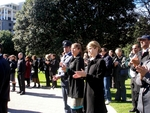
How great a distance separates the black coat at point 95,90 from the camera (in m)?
3.93

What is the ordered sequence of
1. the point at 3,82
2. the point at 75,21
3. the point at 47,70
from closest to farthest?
the point at 3,82, the point at 47,70, the point at 75,21

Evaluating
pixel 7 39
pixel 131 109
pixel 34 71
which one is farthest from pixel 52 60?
pixel 7 39

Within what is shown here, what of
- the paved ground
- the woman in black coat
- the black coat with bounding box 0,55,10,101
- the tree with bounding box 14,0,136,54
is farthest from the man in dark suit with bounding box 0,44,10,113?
the tree with bounding box 14,0,136,54

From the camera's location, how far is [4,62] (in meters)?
4.26

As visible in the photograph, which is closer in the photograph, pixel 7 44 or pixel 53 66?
pixel 53 66

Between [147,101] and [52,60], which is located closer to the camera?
[147,101]

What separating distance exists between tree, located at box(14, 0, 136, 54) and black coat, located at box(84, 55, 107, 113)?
71.3 feet

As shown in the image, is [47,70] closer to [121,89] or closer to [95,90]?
[121,89]

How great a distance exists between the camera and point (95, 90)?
3.97 meters

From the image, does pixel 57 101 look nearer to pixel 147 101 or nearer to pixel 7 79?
pixel 7 79

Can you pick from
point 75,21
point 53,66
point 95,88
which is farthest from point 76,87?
point 75,21

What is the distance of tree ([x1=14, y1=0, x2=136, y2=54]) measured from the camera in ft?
85.7

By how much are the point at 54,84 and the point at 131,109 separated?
259 inches

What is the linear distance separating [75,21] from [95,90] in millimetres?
22703
